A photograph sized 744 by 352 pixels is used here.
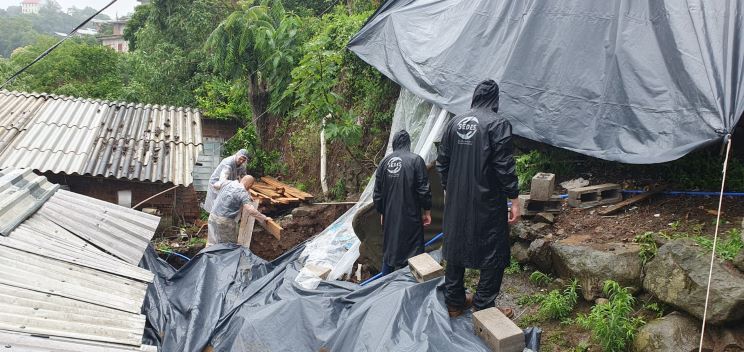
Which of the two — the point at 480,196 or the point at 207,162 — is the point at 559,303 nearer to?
the point at 480,196

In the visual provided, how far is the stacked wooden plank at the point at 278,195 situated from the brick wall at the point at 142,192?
1160mm

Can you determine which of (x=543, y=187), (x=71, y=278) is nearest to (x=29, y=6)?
(x=71, y=278)

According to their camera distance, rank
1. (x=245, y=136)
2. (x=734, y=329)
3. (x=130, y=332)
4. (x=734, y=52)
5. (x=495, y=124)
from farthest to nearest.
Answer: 1. (x=245, y=136)
2. (x=734, y=52)
3. (x=495, y=124)
4. (x=734, y=329)
5. (x=130, y=332)

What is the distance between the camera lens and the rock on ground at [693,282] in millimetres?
3199

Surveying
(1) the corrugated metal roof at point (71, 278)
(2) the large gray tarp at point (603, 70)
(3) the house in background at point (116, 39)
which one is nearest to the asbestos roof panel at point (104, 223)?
(1) the corrugated metal roof at point (71, 278)

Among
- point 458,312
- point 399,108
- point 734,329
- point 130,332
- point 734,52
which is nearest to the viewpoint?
point 130,332

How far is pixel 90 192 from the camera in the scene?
8.35 metres

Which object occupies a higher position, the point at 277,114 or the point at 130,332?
the point at 130,332

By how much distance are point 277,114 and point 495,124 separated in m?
9.19

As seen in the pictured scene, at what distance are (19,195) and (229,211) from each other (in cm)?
218

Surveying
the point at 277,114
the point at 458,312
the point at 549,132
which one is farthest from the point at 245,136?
the point at 458,312

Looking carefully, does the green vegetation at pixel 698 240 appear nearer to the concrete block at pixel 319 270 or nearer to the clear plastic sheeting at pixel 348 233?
the clear plastic sheeting at pixel 348 233

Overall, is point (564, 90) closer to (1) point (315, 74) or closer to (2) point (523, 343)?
(2) point (523, 343)

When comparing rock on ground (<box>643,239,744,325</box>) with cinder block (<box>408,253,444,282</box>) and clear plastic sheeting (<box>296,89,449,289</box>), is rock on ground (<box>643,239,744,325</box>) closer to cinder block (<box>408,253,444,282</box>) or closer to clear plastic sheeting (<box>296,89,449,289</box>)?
A: cinder block (<box>408,253,444,282</box>)
